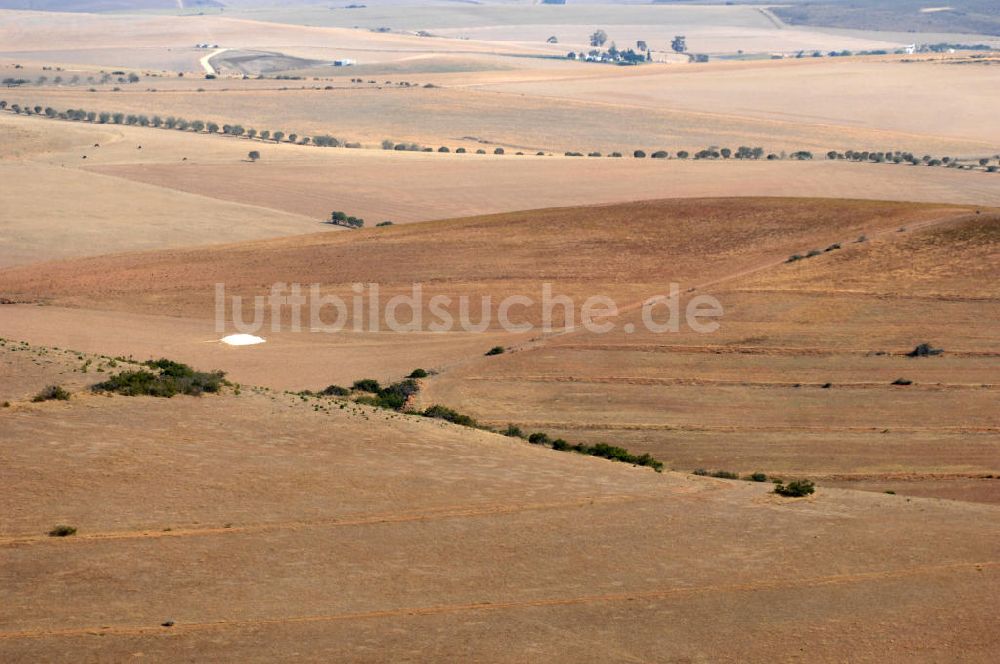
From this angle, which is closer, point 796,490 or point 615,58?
Answer: point 796,490

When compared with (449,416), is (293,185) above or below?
above

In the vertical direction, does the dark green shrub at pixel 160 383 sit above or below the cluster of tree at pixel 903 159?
below

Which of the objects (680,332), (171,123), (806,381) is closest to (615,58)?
(171,123)

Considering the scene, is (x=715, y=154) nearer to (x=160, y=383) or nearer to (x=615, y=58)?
(x=160, y=383)

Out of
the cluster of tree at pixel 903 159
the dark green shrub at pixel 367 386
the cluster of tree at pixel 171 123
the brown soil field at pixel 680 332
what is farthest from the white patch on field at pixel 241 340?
the cluster of tree at pixel 171 123

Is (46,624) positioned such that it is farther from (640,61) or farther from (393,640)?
(640,61)

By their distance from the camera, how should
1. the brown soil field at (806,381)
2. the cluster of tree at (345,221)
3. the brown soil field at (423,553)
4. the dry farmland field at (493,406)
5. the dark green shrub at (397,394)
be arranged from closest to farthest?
the brown soil field at (423,553) < the dry farmland field at (493,406) < the brown soil field at (806,381) < the dark green shrub at (397,394) < the cluster of tree at (345,221)

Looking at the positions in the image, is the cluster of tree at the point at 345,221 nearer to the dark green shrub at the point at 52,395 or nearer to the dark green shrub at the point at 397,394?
the dark green shrub at the point at 397,394

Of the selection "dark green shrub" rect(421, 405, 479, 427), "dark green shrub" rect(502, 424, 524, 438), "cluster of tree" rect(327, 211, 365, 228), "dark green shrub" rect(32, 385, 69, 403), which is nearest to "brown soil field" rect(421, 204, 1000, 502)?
"dark green shrub" rect(502, 424, 524, 438)
